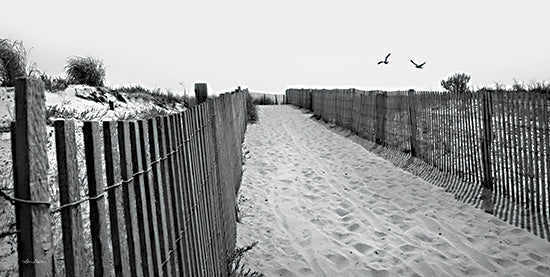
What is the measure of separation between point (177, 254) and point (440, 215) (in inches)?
187

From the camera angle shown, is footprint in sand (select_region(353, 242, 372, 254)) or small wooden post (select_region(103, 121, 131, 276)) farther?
footprint in sand (select_region(353, 242, 372, 254))

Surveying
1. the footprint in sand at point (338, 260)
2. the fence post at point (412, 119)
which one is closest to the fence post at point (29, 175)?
the footprint in sand at point (338, 260)

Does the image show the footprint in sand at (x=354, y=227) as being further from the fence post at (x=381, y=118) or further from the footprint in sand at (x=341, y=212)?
the fence post at (x=381, y=118)

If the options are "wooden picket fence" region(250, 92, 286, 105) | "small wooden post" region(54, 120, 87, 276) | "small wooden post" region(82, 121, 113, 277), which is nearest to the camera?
"small wooden post" region(54, 120, 87, 276)

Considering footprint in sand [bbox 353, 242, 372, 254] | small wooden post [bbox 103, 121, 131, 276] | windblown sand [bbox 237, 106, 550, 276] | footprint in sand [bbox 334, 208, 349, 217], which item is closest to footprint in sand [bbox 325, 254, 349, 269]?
windblown sand [bbox 237, 106, 550, 276]

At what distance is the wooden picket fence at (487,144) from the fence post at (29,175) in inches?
218

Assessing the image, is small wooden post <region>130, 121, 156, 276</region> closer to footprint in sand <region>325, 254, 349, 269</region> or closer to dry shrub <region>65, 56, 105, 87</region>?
footprint in sand <region>325, 254, 349, 269</region>

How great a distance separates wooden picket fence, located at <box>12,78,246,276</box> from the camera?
3.62 feet

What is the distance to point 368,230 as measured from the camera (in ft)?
18.4

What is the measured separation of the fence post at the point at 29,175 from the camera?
109 cm

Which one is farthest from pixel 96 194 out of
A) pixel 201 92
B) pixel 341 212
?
pixel 341 212

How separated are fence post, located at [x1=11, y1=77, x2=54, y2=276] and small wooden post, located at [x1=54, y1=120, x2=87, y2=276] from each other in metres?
0.09

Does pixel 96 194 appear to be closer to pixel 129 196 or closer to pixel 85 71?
pixel 129 196

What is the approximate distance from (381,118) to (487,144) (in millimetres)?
5092
